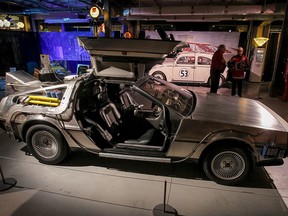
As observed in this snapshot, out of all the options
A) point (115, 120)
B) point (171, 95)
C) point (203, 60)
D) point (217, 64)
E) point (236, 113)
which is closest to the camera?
point (236, 113)

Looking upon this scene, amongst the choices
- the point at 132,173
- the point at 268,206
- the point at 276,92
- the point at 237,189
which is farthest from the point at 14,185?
the point at 276,92

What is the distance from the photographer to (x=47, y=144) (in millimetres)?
3482

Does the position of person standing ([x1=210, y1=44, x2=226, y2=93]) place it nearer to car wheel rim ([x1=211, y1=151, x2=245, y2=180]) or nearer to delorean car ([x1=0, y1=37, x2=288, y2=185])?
delorean car ([x1=0, y1=37, x2=288, y2=185])

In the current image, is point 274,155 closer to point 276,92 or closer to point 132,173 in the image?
point 132,173

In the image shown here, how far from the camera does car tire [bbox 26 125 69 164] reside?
3.33m

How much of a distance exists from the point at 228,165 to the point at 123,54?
2210mm

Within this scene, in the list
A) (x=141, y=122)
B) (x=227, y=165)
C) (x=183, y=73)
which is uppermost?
(x=183, y=73)

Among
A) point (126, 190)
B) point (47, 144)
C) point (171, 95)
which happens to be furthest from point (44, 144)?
point (171, 95)

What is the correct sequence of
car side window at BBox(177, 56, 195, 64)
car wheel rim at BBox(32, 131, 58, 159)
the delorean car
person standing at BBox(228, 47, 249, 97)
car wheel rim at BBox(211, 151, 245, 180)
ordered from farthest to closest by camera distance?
car side window at BBox(177, 56, 195, 64) < person standing at BBox(228, 47, 249, 97) < car wheel rim at BBox(32, 131, 58, 159) < car wheel rim at BBox(211, 151, 245, 180) < the delorean car

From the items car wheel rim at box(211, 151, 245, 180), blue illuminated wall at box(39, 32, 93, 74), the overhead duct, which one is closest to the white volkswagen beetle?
the overhead duct

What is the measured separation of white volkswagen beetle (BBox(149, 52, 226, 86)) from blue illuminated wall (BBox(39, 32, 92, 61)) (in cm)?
499

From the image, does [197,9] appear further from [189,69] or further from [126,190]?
[126,190]

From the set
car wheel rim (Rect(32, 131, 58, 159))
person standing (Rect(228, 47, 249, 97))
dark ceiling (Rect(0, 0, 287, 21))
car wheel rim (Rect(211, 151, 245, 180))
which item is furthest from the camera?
dark ceiling (Rect(0, 0, 287, 21))

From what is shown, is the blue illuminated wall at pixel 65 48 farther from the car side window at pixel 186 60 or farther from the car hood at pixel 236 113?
the car hood at pixel 236 113
